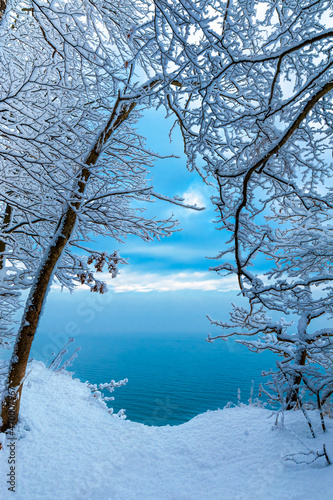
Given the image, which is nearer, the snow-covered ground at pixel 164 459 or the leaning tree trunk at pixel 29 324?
the snow-covered ground at pixel 164 459

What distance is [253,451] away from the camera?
3.90 metres

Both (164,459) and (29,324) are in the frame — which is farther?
(29,324)

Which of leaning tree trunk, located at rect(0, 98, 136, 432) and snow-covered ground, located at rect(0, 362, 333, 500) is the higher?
leaning tree trunk, located at rect(0, 98, 136, 432)

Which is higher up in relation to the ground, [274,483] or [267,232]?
[267,232]

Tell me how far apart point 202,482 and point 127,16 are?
721 cm

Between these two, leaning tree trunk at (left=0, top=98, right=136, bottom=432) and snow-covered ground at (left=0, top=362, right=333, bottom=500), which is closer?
snow-covered ground at (left=0, top=362, right=333, bottom=500)

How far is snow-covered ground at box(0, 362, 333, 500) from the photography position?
3.10 m

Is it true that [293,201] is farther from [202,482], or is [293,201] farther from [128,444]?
[128,444]

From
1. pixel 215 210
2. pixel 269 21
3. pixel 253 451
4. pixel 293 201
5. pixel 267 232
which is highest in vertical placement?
pixel 269 21

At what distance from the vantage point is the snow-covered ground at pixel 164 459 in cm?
310

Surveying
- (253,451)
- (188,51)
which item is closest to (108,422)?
(253,451)

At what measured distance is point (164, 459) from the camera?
4.43 metres

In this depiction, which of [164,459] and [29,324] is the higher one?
[29,324]

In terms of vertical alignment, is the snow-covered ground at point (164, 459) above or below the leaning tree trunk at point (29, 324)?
below
